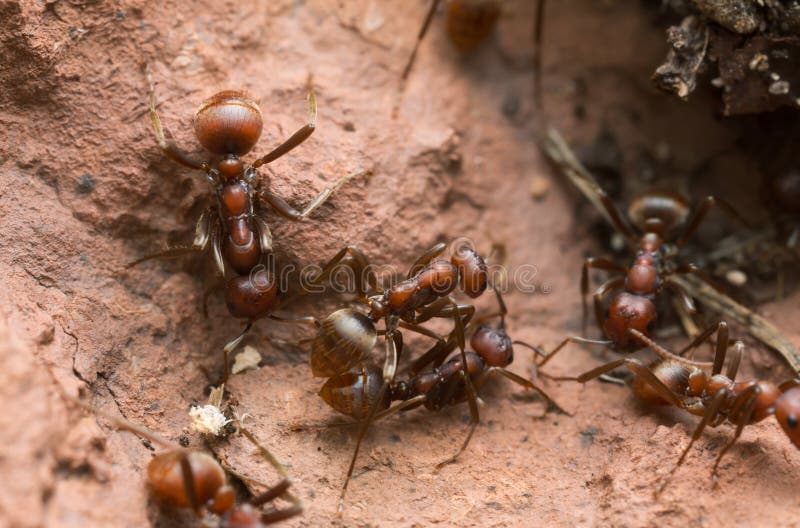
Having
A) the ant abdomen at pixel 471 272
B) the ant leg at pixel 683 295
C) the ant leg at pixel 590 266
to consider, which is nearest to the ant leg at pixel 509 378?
the ant abdomen at pixel 471 272

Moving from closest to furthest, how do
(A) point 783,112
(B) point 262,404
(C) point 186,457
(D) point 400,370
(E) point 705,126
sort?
(C) point 186,457, (B) point 262,404, (D) point 400,370, (A) point 783,112, (E) point 705,126

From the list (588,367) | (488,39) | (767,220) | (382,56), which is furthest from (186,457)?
(767,220)

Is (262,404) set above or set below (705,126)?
below

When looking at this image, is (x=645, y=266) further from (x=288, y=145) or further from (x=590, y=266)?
(x=288, y=145)

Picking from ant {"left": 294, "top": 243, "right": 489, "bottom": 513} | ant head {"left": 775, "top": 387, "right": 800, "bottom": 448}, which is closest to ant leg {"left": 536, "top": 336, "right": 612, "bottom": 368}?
ant {"left": 294, "top": 243, "right": 489, "bottom": 513}

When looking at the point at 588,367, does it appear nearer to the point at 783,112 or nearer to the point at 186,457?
the point at 783,112

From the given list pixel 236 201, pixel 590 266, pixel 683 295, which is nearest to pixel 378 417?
pixel 236 201
